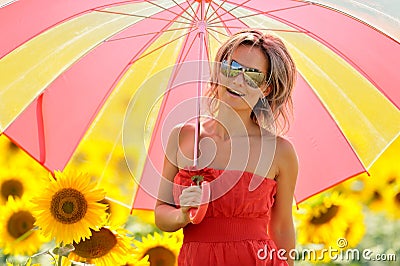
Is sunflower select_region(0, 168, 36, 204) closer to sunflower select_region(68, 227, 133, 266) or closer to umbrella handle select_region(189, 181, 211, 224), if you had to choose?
sunflower select_region(68, 227, 133, 266)

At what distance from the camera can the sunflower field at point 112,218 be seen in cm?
238

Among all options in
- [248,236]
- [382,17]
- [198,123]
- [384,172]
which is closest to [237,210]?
[248,236]

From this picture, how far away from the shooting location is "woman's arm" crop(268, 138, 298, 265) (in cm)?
249

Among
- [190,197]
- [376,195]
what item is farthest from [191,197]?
[376,195]

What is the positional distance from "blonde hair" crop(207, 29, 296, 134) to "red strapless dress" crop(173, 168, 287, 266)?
0.54ft

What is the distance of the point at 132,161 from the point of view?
2713 millimetres

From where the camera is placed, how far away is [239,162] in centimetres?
245

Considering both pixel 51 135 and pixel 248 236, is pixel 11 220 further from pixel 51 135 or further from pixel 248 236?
pixel 248 236

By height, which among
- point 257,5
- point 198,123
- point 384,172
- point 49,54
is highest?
point 384,172

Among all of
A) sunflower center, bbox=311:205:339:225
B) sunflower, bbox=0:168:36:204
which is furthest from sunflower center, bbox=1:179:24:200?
→ sunflower center, bbox=311:205:339:225

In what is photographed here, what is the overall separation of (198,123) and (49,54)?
0.42 meters

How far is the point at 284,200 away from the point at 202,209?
1.18ft

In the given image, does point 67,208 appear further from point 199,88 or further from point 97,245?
point 199,88

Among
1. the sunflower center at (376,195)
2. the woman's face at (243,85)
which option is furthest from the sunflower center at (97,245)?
the sunflower center at (376,195)
